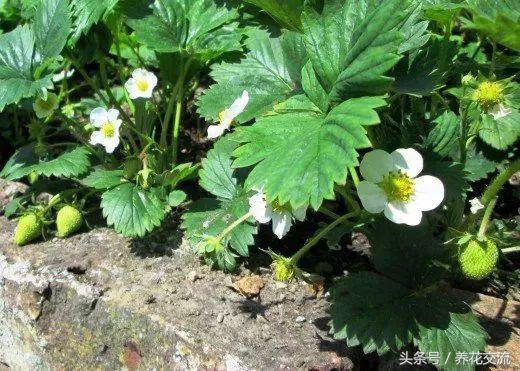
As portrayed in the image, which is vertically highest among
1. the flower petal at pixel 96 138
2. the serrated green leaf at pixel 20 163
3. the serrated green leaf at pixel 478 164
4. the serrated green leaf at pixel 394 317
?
the serrated green leaf at pixel 478 164

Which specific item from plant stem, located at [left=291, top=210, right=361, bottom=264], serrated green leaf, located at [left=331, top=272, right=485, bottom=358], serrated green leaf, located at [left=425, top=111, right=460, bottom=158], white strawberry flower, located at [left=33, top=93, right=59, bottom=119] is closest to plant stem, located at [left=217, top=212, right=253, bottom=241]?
plant stem, located at [left=291, top=210, right=361, bottom=264]

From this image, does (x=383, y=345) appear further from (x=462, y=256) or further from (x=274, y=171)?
(x=274, y=171)

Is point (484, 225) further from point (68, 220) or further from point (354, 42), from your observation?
point (68, 220)

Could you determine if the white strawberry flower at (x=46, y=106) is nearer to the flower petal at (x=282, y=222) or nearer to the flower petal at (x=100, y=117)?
the flower petal at (x=100, y=117)

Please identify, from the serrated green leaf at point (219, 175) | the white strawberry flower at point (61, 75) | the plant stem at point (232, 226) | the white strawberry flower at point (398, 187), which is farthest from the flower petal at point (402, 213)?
the white strawberry flower at point (61, 75)

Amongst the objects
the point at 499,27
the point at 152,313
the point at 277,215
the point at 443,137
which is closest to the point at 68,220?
the point at 152,313

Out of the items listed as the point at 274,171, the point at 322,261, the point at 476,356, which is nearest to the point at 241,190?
the point at 322,261
